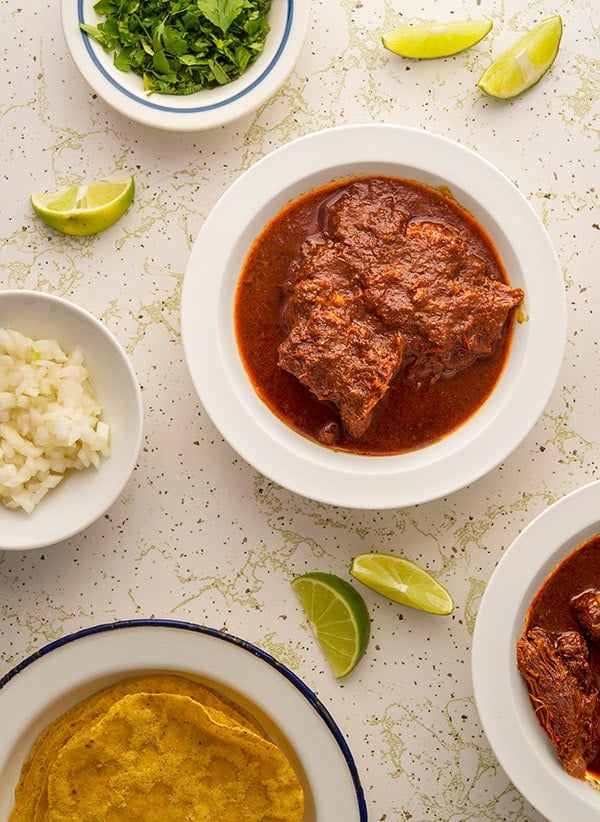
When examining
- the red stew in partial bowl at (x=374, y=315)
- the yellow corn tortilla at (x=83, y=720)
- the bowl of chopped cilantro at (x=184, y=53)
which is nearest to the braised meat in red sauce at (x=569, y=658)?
the red stew in partial bowl at (x=374, y=315)

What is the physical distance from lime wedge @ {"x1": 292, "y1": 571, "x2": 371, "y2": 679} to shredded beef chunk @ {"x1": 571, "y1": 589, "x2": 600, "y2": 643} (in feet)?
2.87

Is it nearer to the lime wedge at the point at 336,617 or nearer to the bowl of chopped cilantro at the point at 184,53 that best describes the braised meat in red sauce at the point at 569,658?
the lime wedge at the point at 336,617

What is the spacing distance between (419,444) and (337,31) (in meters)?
1.87

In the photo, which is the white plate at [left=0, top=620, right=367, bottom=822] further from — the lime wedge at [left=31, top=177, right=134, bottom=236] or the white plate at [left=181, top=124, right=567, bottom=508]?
the lime wedge at [left=31, top=177, right=134, bottom=236]

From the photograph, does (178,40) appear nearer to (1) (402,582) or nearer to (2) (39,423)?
(2) (39,423)

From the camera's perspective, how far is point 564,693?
3.56m

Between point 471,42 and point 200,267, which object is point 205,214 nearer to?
point 200,267

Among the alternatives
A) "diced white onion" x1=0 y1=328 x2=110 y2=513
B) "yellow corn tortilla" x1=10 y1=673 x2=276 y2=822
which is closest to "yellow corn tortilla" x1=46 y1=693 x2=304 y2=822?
"yellow corn tortilla" x1=10 y1=673 x2=276 y2=822

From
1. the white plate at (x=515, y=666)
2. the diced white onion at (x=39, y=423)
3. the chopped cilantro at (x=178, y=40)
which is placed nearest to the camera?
the white plate at (x=515, y=666)

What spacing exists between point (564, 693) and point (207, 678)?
142 cm

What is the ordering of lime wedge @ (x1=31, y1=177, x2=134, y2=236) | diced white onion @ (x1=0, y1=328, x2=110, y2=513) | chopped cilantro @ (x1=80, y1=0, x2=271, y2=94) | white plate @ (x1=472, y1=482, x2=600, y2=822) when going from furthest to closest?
lime wedge @ (x1=31, y1=177, x2=134, y2=236) → chopped cilantro @ (x1=80, y1=0, x2=271, y2=94) → diced white onion @ (x1=0, y1=328, x2=110, y2=513) → white plate @ (x1=472, y1=482, x2=600, y2=822)

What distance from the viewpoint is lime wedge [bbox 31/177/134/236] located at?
394cm

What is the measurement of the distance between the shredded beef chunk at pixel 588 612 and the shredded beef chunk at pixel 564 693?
5 cm

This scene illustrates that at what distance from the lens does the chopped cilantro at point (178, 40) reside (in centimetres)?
379
